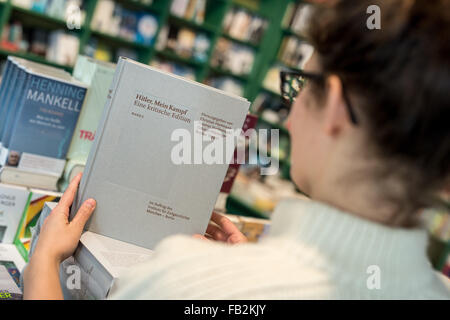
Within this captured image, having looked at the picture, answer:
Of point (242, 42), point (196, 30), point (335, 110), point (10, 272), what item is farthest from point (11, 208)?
point (242, 42)

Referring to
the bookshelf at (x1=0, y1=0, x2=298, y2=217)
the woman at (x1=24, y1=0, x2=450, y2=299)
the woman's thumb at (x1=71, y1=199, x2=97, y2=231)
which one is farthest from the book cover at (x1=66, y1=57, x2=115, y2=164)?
the bookshelf at (x1=0, y1=0, x2=298, y2=217)

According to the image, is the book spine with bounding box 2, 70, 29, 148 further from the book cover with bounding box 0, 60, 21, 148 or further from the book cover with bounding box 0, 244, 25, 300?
the book cover with bounding box 0, 244, 25, 300

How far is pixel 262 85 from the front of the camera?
4.69 metres

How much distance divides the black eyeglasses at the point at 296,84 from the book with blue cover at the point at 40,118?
2.31 feet

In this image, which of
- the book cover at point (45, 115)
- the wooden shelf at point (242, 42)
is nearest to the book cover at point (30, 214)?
the book cover at point (45, 115)

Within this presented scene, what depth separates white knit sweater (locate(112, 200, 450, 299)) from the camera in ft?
2.04

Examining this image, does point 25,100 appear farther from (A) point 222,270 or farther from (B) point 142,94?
(A) point 222,270

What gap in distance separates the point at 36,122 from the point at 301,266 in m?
0.97

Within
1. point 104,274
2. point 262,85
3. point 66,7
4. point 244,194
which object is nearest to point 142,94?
point 104,274

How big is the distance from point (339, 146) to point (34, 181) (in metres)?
1.02

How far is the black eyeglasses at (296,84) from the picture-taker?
62 centimetres

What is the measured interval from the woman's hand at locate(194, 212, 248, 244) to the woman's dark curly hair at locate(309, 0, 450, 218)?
1.96ft

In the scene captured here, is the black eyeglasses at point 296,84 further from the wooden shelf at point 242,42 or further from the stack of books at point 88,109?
the wooden shelf at point 242,42

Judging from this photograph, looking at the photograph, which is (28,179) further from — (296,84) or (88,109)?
(296,84)
